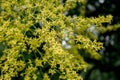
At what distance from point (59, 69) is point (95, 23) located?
228 millimetres

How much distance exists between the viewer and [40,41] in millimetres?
1352

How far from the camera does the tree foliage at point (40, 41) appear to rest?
1.35 meters

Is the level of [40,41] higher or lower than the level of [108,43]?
lower

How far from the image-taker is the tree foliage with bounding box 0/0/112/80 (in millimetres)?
1348

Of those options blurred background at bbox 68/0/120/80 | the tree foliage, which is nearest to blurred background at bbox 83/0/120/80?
blurred background at bbox 68/0/120/80

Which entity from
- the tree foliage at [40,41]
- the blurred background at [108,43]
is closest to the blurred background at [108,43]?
the blurred background at [108,43]

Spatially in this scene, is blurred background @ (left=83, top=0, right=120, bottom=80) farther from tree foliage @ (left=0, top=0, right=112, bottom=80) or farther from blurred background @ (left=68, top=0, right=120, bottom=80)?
tree foliage @ (left=0, top=0, right=112, bottom=80)

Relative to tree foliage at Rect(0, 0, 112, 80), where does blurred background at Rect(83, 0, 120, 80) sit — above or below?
above

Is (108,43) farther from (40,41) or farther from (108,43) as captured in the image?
(40,41)

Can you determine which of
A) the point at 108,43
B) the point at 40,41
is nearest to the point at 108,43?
the point at 108,43

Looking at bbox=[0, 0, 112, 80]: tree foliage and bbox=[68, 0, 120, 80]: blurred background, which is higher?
bbox=[68, 0, 120, 80]: blurred background

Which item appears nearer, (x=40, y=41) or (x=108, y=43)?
(x=40, y=41)

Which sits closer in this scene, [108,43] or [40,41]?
[40,41]

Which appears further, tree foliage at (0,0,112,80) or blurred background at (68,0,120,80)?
blurred background at (68,0,120,80)
